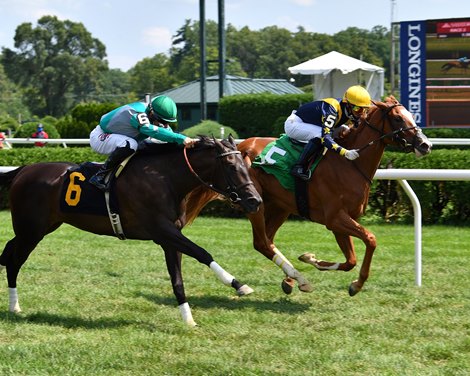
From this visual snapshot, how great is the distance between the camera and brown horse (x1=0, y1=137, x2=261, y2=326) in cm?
546

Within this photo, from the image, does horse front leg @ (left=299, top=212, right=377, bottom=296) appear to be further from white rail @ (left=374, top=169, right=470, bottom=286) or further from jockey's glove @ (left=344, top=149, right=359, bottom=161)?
white rail @ (left=374, top=169, right=470, bottom=286)

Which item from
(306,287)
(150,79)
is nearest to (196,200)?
(306,287)

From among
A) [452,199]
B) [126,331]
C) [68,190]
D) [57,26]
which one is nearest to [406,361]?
[126,331]

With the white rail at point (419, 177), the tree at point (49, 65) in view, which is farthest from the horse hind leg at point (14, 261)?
the tree at point (49, 65)

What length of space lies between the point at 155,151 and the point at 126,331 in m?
1.29

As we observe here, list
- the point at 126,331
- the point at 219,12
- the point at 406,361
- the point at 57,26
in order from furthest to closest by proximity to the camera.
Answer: the point at 57,26
the point at 219,12
the point at 126,331
the point at 406,361

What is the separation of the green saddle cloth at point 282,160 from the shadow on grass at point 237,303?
0.97m

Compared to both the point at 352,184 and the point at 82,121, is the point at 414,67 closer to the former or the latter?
the point at 352,184

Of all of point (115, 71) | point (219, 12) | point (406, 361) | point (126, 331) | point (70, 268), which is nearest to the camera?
point (406, 361)

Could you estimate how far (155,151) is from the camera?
5836 mm

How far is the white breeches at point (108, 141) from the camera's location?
585 cm

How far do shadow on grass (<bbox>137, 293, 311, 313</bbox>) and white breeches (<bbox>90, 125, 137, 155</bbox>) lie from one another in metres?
1.22

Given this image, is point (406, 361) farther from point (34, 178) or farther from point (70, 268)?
point (70, 268)

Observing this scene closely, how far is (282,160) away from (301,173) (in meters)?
0.27
